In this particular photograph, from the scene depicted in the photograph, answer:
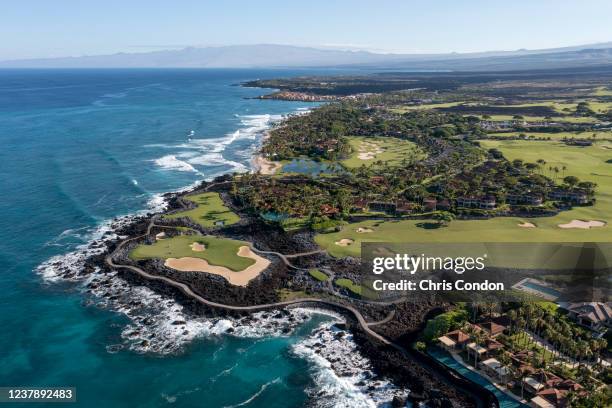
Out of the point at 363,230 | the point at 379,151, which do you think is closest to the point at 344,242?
the point at 363,230

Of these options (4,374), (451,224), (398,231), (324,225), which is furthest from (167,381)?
(451,224)

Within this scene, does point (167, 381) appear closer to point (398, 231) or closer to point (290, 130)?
point (398, 231)

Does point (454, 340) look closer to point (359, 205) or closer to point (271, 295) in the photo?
point (271, 295)

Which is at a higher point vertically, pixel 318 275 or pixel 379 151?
pixel 379 151

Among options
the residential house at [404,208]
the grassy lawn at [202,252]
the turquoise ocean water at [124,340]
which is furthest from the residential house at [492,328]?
the residential house at [404,208]

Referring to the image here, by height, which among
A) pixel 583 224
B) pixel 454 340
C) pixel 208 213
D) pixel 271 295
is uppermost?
pixel 208 213

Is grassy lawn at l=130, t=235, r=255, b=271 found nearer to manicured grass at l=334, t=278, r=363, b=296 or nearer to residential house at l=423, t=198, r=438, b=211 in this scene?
manicured grass at l=334, t=278, r=363, b=296

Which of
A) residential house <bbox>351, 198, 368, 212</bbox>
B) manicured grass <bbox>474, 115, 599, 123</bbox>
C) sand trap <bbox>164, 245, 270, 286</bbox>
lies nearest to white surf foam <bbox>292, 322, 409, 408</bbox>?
sand trap <bbox>164, 245, 270, 286</bbox>
